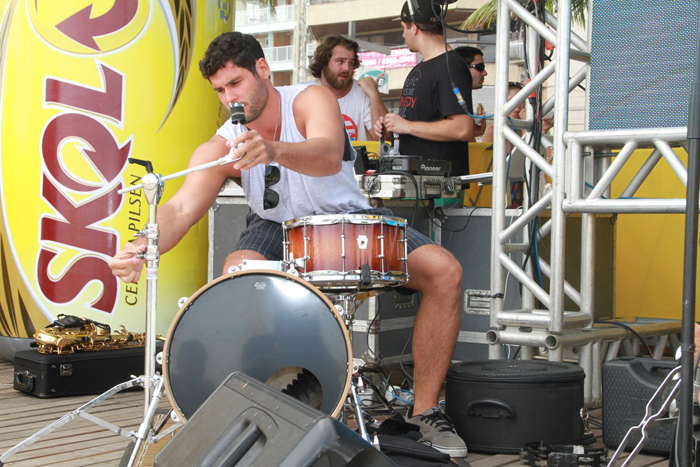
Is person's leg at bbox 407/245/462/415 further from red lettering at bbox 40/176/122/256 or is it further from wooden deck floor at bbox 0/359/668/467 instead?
red lettering at bbox 40/176/122/256

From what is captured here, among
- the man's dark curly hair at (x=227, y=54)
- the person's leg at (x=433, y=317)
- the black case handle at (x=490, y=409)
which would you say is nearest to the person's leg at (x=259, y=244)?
the person's leg at (x=433, y=317)

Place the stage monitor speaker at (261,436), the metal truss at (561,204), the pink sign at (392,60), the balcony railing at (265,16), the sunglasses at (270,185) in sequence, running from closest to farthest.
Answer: the stage monitor speaker at (261,436), the sunglasses at (270,185), the metal truss at (561,204), the pink sign at (392,60), the balcony railing at (265,16)

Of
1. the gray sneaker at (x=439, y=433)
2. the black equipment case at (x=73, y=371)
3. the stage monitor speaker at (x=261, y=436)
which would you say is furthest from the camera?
the black equipment case at (x=73, y=371)

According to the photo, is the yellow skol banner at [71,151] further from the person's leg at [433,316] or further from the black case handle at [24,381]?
the person's leg at [433,316]

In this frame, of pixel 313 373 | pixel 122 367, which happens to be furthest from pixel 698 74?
pixel 122 367

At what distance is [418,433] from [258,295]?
114 centimetres

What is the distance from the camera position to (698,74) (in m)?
2.24

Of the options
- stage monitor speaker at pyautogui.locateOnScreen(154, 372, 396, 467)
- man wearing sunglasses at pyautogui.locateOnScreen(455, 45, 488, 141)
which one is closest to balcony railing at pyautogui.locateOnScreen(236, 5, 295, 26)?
man wearing sunglasses at pyautogui.locateOnScreen(455, 45, 488, 141)

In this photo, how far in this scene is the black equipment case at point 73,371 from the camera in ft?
15.6

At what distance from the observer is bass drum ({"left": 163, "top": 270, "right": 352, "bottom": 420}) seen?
296 cm

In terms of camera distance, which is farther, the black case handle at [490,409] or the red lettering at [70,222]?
the red lettering at [70,222]

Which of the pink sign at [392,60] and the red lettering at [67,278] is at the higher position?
the pink sign at [392,60]

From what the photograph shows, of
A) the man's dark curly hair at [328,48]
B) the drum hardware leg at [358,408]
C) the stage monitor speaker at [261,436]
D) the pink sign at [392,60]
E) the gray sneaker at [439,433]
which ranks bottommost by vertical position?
the gray sneaker at [439,433]

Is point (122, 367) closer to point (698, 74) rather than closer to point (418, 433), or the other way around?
point (418, 433)
